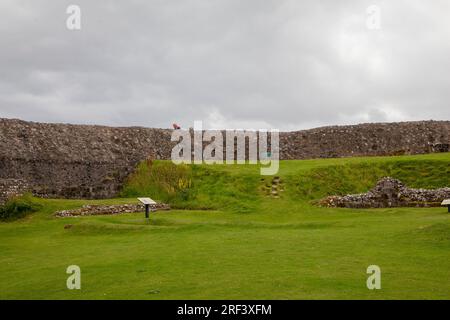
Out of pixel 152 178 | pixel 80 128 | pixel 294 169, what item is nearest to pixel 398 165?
pixel 294 169

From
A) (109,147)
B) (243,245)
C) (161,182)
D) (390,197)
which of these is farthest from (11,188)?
(390,197)

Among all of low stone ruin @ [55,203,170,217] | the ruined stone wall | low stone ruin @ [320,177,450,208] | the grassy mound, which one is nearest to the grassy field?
the grassy mound

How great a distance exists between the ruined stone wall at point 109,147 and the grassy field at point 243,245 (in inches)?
137

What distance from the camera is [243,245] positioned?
1659cm

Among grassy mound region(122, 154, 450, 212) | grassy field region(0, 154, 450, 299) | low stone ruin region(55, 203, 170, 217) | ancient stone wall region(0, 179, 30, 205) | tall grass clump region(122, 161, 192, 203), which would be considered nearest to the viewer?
grassy field region(0, 154, 450, 299)

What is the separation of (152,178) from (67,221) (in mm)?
10080

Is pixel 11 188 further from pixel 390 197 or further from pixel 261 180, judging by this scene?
pixel 390 197

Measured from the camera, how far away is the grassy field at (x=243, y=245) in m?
10.8

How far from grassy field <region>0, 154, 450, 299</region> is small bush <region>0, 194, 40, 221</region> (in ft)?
1.82

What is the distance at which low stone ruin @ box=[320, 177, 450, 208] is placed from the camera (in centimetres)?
2673

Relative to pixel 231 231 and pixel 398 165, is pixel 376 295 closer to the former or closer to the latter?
pixel 231 231

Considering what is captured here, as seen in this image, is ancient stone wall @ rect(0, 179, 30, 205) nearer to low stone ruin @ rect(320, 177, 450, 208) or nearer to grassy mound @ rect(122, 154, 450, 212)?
grassy mound @ rect(122, 154, 450, 212)

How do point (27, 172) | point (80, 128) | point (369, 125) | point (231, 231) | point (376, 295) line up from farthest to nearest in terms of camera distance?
point (369, 125) → point (80, 128) → point (27, 172) → point (231, 231) → point (376, 295)

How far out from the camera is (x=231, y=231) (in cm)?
2073
